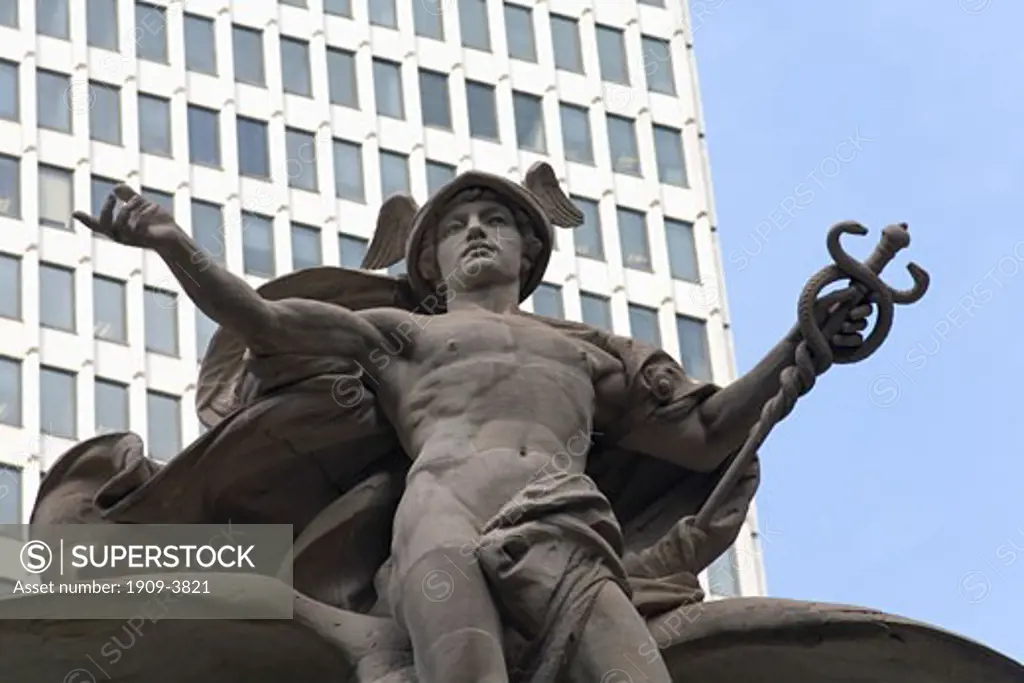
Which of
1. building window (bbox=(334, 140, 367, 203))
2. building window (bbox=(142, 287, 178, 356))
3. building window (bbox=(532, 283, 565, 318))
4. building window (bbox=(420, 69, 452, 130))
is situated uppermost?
building window (bbox=(420, 69, 452, 130))

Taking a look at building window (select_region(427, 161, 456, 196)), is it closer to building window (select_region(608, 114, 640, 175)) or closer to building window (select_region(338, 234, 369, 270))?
building window (select_region(338, 234, 369, 270))

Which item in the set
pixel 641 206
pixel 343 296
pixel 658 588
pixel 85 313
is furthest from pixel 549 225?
pixel 641 206

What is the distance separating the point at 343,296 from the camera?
55.4ft

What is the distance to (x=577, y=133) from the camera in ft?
221

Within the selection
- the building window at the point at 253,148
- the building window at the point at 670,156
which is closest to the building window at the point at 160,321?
the building window at the point at 253,148

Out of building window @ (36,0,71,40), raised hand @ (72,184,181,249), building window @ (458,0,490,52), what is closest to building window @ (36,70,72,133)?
building window @ (36,0,71,40)

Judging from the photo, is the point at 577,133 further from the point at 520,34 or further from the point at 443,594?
the point at 443,594

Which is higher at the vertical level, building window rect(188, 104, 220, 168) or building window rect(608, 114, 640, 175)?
building window rect(608, 114, 640, 175)

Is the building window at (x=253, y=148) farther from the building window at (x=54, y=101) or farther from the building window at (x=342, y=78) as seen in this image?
the building window at (x=54, y=101)

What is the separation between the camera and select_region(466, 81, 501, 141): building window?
66312 millimetres

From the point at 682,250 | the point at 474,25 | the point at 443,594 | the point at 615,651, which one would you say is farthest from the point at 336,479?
the point at 474,25

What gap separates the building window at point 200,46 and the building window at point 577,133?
24.9 ft

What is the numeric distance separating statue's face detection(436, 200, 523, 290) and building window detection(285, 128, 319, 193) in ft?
155

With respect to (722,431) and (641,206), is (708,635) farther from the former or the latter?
(641,206)
